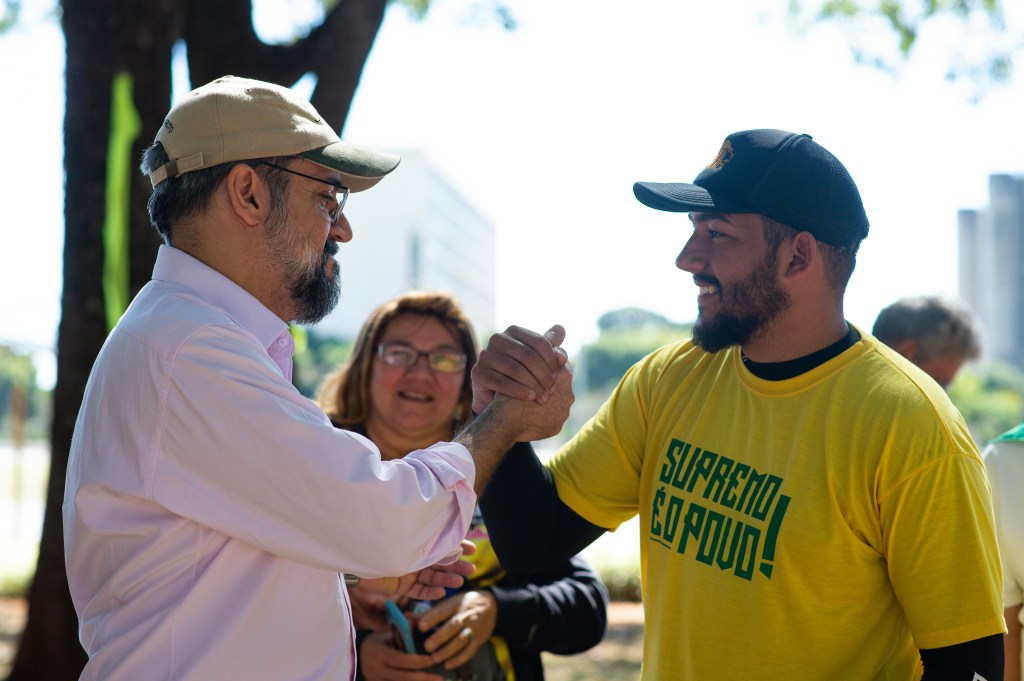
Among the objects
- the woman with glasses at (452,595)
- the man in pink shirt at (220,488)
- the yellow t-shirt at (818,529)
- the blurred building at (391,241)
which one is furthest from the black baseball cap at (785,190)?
the blurred building at (391,241)

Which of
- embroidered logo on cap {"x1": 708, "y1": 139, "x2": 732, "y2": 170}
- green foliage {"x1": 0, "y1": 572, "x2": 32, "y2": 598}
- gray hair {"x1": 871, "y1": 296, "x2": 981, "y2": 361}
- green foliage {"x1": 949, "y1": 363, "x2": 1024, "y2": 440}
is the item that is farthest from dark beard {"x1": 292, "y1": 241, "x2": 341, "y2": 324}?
green foliage {"x1": 949, "y1": 363, "x2": 1024, "y2": 440}

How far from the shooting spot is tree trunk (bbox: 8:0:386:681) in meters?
5.11

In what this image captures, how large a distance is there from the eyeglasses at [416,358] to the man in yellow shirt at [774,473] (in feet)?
3.35

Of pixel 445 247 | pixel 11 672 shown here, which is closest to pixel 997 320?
pixel 445 247

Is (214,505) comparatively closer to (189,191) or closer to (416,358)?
(189,191)

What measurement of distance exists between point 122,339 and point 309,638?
2.21ft

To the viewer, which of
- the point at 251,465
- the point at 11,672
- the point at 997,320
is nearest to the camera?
the point at 251,465

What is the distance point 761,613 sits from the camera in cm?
232

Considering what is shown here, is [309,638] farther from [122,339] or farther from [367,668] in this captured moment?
[367,668]

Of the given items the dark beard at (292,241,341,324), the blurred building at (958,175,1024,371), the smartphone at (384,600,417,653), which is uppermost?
the dark beard at (292,241,341,324)

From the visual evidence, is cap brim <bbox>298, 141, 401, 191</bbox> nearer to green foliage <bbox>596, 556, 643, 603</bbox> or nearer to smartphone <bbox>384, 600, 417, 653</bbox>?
smartphone <bbox>384, 600, 417, 653</bbox>

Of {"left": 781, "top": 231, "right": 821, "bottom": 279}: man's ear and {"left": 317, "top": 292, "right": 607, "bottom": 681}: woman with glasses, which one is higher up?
{"left": 781, "top": 231, "right": 821, "bottom": 279}: man's ear

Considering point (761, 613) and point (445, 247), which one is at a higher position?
point (761, 613)

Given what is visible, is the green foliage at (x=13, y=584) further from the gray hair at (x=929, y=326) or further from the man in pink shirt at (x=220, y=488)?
the man in pink shirt at (x=220, y=488)
